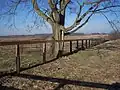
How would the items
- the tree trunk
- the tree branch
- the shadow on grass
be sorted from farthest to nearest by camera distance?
the tree branch, the tree trunk, the shadow on grass

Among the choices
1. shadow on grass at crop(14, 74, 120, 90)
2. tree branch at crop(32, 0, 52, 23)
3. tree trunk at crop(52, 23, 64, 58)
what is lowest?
shadow on grass at crop(14, 74, 120, 90)

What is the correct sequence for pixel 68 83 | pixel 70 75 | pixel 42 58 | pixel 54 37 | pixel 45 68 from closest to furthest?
pixel 68 83 < pixel 70 75 < pixel 45 68 < pixel 42 58 < pixel 54 37

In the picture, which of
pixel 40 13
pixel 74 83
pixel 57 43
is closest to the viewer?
pixel 74 83

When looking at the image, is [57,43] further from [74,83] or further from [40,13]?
[74,83]

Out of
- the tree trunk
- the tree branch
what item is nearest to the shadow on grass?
the tree trunk

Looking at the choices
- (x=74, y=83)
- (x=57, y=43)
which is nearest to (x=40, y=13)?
(x=57, y=43)

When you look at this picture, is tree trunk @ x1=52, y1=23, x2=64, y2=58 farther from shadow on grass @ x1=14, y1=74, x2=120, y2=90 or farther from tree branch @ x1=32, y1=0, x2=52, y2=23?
shadow on grass @ x1=14, y1=74, x2=120, y2=90

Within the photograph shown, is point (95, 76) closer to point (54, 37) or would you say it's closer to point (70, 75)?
point (70, 75)

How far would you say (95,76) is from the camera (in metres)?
8.73

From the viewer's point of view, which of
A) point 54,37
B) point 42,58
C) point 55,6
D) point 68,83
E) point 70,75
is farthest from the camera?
point 54,37

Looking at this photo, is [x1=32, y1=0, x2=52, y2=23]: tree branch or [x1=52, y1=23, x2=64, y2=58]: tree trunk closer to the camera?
[x1=52, y1=23, x2=64, y2=58]: tree trunk

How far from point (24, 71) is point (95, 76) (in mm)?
2712

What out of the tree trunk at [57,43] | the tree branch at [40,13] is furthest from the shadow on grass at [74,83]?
the tree branch at [40,13]

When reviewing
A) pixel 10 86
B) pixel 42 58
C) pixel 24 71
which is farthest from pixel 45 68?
pixel 10 86
